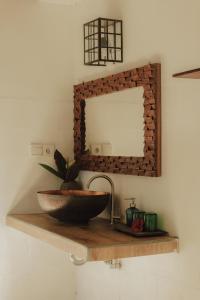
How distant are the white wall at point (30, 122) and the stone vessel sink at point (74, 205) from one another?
0.43 metres

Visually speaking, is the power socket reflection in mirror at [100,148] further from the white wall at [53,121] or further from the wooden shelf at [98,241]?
the wooden shelf at [98,241]

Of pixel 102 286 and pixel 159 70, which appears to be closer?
pixel 159 70

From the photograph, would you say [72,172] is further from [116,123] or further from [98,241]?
[98,241]

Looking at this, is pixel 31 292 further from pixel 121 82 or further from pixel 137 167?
pixel 121 82

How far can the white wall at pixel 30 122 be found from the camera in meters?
2.72

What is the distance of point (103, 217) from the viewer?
258 centimetres

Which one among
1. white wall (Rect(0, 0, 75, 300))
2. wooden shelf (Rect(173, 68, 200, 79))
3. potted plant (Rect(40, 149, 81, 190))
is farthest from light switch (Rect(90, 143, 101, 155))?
wooden shelf (Rect(173, 68, 200, 79))

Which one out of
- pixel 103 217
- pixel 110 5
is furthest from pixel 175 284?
pixel 110 5

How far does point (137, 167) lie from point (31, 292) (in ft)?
3.38

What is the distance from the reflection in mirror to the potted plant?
0.14m

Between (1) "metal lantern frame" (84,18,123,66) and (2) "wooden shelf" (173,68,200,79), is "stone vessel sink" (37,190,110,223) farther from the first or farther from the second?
(2) "wooden shelf" (173,68,200,79)

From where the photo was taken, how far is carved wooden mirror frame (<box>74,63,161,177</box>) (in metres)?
2.12

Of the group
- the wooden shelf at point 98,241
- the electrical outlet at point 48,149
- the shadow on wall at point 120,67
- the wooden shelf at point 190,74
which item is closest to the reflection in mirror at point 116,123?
the shadow on wall at point 120,67

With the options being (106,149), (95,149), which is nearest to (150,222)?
(106,149)
